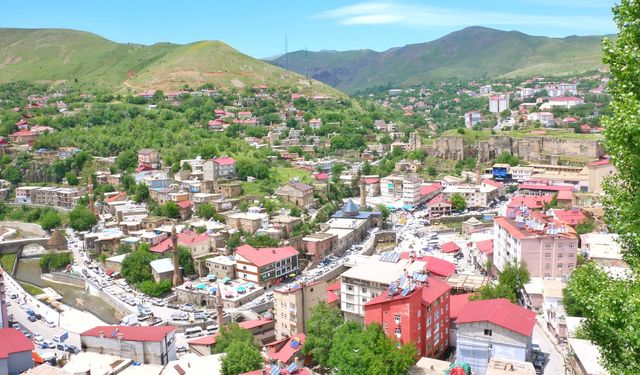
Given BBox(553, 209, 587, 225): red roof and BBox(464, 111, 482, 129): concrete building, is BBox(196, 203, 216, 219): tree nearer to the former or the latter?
BBox(553, 209, 587, 225): red roof

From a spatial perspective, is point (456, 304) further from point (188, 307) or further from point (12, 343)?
point (12, 343)

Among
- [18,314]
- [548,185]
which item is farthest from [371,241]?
[18,314]

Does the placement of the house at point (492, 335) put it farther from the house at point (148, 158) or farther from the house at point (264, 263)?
the house at point (148, 158)

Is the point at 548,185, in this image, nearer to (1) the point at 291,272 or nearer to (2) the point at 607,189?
(1) the point at 291,272

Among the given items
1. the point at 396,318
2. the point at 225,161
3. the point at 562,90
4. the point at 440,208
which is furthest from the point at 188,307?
the point at 562,90

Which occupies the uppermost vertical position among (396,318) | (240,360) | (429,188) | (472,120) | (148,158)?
(472,120)

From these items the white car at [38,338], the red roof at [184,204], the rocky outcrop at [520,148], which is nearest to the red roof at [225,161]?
the red roof at [184,204]
